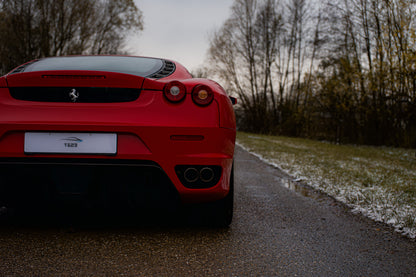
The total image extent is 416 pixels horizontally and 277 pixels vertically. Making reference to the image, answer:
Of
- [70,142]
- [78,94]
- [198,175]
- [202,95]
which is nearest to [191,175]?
[198,175]

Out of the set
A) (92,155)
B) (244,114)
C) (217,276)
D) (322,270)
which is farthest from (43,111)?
(244,114)

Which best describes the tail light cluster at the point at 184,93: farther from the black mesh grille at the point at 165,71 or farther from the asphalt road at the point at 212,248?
the asphalt road at the point at 212,248

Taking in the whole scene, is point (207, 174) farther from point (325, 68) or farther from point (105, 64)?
point (325, 68)

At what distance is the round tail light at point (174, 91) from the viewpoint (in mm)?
2432

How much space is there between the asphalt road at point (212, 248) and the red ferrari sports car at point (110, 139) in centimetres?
28

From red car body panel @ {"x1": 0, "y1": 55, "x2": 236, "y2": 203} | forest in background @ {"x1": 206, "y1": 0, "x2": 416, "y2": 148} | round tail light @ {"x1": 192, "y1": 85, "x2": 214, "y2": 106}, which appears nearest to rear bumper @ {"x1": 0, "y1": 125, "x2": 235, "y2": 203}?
red car body panel @ {"x1": 0, "y1": 55, "x2": 236, "y2": 203}

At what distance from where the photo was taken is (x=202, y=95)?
98.2 inches

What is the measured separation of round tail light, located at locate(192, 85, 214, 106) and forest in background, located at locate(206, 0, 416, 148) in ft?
35.7

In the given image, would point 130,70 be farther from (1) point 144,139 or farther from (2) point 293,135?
(2) point 293,135

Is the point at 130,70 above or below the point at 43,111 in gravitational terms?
above

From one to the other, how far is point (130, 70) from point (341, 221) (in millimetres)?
2331

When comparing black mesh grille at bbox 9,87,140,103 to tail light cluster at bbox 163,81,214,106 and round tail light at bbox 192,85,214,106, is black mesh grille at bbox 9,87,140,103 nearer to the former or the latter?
tail light cluster at bbox 163,81,214,106

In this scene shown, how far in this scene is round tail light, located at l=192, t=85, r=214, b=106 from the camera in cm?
247

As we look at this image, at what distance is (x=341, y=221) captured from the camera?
3.43m
